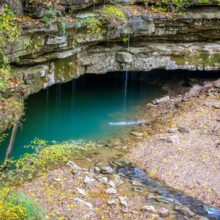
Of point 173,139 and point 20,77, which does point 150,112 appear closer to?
point 173,139

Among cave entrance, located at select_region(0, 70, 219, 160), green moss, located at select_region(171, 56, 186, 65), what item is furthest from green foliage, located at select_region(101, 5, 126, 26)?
cave entrance, located at select_region(0, 70, 219, 160)

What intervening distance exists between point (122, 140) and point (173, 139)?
2.05 m

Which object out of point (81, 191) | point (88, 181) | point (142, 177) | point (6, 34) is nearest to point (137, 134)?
point (142, 177)

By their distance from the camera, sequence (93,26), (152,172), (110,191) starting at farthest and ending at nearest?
(93,26), (152,172), (110,191)

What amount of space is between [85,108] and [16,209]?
11.6 m

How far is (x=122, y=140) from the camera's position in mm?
14742

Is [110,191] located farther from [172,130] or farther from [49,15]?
[49,15]

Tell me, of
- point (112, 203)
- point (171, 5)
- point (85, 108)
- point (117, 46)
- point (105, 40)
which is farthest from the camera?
point (85, 108)

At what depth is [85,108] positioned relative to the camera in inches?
725

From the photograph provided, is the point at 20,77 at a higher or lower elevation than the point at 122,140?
higher

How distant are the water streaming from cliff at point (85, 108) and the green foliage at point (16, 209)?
5.66 m

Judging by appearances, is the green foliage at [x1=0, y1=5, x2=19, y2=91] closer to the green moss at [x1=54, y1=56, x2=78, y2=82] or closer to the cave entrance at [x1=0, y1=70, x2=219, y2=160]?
the cave entrance at [x1=0, y1=70, x2=219, y2=160]

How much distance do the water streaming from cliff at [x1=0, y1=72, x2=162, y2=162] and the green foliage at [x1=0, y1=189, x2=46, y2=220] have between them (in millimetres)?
5661

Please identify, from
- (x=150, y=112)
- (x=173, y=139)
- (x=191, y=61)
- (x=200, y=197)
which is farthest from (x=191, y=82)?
(x=200, y=197)
